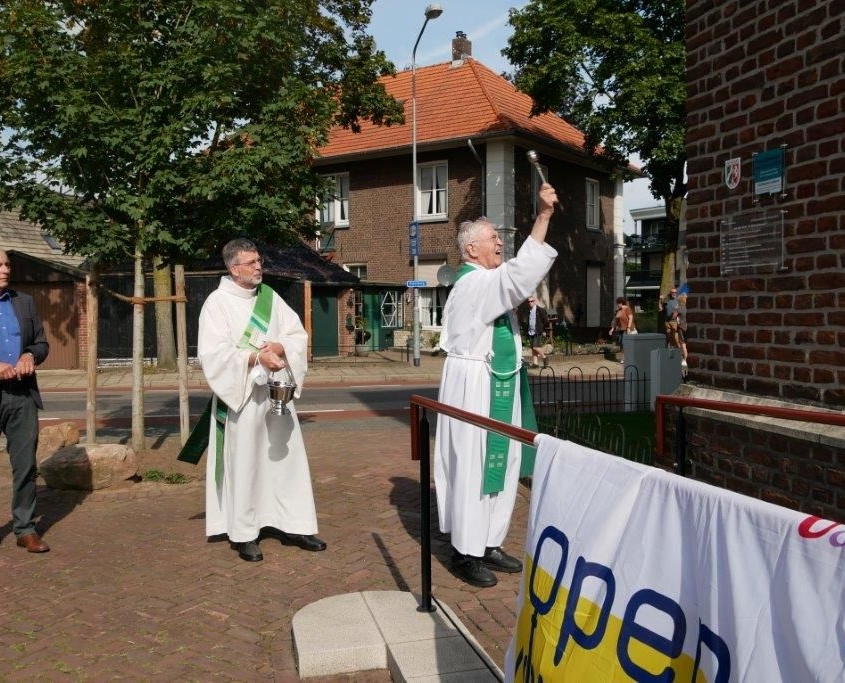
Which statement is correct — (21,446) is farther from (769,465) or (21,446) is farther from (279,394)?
(769,465)

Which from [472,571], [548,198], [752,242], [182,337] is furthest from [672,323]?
[548,198]

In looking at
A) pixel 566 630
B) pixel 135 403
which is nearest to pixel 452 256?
pixel 135 403

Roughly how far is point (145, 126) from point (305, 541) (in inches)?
162

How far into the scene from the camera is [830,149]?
431cm

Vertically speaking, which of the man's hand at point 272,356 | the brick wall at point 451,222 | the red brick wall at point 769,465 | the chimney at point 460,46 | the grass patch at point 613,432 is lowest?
the grass patch at point 613,432

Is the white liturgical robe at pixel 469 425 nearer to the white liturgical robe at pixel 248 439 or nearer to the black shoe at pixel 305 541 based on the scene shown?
the black shoe at pixel 305 541

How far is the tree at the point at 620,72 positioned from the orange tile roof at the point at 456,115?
2291 millimetres

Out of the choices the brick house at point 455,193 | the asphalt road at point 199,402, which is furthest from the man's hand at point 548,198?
the brick house at point 455,193

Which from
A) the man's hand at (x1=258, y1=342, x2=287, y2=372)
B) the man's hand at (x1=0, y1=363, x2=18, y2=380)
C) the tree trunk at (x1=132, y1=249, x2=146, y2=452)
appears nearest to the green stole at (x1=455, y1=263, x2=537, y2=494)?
the man's hand at (x1=258, y1=342, x2=287, y2=372)

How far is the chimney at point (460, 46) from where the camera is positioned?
3344cm

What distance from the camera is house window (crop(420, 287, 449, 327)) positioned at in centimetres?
3017

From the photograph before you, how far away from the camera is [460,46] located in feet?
110

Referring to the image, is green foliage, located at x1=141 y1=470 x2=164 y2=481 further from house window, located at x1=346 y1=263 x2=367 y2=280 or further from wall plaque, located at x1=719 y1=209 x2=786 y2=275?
house window, located at x1=346 y1=263 x2=367 y2=280

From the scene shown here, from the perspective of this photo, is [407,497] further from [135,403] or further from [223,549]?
[135,403]
